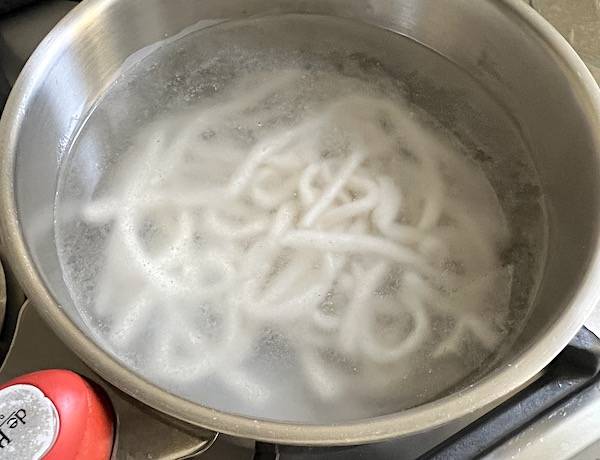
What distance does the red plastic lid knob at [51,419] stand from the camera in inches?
22.4

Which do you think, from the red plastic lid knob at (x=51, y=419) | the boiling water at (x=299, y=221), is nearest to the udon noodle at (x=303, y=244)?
the boiling water at (x=299, y=221)

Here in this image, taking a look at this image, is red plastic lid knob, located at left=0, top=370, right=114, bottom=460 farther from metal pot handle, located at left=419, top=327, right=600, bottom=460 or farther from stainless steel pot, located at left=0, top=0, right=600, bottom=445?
metal pot handle, located at left=419, top=327, right=600, bottom=460

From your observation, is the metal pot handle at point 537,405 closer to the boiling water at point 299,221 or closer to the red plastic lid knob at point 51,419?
the boiling water at point 299,221

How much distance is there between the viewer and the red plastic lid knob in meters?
0.57

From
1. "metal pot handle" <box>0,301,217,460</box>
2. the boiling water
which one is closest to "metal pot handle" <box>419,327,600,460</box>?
the boiling water

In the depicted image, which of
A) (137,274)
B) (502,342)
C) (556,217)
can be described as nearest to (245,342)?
(137,274)

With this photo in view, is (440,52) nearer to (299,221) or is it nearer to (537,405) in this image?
(299,221)

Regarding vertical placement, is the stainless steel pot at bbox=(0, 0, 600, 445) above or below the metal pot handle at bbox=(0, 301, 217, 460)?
above

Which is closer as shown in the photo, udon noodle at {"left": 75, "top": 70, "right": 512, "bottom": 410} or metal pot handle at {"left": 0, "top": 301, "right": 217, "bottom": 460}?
metal pot handle at {"left": 0, "top": 301, "right": 217, "bottom": 460}

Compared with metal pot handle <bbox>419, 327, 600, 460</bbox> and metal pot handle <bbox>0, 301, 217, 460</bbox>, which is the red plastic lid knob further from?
metal pot handle <bbox>419, 327, 600, 460</bbox>

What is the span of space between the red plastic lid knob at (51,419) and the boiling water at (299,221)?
159mm

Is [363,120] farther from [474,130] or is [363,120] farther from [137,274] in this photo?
[137,274]

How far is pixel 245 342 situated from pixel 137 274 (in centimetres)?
15

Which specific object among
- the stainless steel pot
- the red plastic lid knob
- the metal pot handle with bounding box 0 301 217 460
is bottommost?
the metal pot handle with bounding box 0 301 217 460
